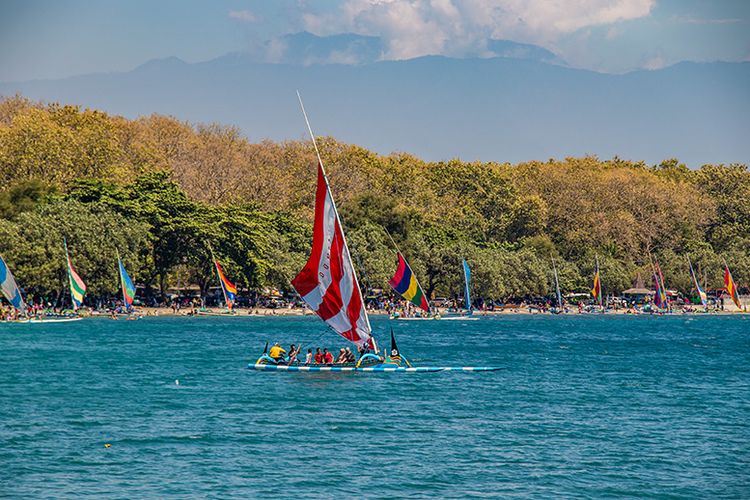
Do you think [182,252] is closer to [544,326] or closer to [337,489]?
[544,326]

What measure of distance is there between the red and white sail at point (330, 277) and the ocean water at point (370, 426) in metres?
3.30

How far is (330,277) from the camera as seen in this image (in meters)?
53.2

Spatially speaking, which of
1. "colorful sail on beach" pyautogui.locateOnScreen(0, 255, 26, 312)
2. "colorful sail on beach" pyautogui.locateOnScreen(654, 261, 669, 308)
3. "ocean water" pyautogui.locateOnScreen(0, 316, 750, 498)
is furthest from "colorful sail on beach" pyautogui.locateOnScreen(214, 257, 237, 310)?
"colorful sail on beach" pyautogui.locateOnScreen(654, 261, 669, 308)

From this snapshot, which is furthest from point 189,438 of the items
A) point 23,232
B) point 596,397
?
point 23,232

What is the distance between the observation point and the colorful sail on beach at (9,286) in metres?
88.6

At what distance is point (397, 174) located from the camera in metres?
147

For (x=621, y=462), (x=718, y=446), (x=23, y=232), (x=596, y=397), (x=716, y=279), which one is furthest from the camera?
(x=716, y=279)

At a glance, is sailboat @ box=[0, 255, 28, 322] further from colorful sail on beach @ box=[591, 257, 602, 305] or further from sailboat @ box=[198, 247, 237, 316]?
colorful sail on beach @ box=[591, 257, 602, 305]

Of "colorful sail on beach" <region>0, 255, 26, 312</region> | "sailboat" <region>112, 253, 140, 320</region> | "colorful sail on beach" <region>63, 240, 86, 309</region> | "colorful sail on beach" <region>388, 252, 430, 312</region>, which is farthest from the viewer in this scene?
"sailboat" <region>112, 253, 140, 320</region>

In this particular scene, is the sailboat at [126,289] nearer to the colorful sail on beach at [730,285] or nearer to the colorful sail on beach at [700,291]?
the colorful sail on beach at [730,285]

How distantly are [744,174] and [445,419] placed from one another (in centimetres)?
12622

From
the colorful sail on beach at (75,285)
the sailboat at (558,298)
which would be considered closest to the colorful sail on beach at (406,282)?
the colorful sail on beach at (75,285)

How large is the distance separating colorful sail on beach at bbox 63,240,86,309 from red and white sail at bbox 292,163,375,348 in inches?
1944

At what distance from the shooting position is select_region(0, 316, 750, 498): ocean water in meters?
32.5
